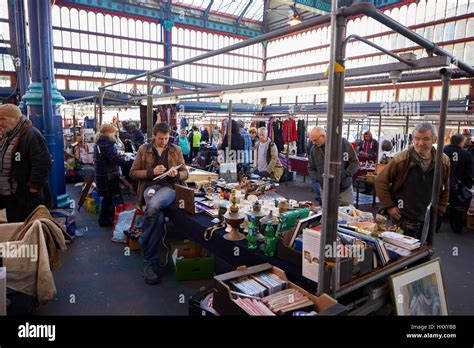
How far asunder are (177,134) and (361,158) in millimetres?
5218

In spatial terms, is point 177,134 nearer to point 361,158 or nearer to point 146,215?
point 361,158

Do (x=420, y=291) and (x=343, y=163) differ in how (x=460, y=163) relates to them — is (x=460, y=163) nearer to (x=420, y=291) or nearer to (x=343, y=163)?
(x=343, y=163)

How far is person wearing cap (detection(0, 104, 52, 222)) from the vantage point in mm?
3156

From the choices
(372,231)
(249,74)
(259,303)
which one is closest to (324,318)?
(259,303)

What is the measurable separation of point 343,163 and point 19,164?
3.37 m

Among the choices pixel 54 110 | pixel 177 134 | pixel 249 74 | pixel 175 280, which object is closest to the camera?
pixel 175 280

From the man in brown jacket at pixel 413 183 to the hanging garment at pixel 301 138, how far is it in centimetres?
762

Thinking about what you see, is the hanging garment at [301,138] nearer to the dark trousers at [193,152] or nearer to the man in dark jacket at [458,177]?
the dark trousers at [193,152]

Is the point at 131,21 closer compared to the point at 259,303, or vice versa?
the point at 259,303

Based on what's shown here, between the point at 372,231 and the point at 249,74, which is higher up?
the point at 249,74

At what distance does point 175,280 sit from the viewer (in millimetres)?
3412

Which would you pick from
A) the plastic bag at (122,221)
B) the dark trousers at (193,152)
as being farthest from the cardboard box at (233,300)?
the dark trousers at (193,152)

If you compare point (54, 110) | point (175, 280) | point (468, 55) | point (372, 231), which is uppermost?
point (468, 55)

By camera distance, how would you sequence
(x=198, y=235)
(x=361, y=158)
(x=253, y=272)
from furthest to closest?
(x=361, y=158), (x=198, y=235), (x=253, y=272)
